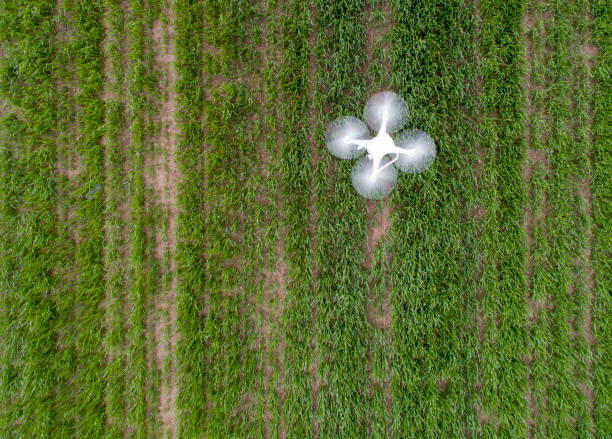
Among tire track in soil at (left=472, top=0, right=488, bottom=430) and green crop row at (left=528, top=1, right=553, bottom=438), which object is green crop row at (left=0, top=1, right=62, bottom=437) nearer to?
tire track in soil at (left=472, top=0, right=488, bottom=430)

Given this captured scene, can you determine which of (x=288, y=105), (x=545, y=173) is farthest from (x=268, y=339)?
(x=545, y=173)

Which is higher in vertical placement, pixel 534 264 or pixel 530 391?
pixel 534 264

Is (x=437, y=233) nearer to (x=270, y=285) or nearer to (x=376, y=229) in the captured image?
(x=376, y=229)

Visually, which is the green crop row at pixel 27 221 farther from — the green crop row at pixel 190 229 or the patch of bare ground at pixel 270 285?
the patch of bare ground at pixel 270 285

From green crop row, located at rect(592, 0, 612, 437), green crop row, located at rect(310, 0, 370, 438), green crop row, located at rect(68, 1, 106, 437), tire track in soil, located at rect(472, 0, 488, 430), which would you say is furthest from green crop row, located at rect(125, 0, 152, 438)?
green crop row, located at rect(592, 0, 612, 437)

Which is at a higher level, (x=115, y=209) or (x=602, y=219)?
(x=115, y=209)

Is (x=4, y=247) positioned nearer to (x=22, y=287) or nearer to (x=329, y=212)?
(x=22, y=287)

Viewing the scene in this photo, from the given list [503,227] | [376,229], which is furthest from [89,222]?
[503,227]
